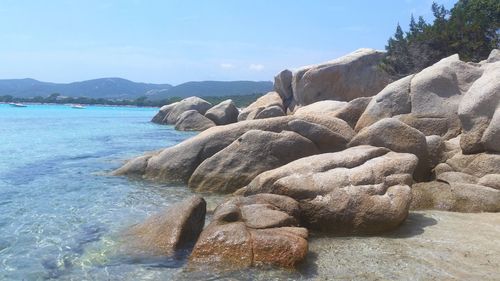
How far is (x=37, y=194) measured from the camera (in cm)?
1302

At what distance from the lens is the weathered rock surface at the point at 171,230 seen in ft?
26.5

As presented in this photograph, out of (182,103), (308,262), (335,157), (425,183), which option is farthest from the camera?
(182,103)

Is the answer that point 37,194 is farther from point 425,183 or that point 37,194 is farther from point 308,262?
point 425,183

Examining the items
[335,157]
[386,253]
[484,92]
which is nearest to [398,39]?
[484,92]

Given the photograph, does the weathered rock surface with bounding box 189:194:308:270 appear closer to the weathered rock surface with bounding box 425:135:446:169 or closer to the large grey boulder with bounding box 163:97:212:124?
the weathered rock surface with bounding box 425:135:446:169

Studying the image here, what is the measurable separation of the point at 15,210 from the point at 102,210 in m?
1.91

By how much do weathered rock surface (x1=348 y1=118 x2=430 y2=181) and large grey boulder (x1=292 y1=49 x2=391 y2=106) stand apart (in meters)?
18.6

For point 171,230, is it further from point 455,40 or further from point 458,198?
point 455,40

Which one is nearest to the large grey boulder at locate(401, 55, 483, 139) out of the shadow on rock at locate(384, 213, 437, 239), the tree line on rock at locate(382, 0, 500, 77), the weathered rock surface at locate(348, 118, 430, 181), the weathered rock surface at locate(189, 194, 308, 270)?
the weathered rock surface at locate(348, 118, 430, 181)

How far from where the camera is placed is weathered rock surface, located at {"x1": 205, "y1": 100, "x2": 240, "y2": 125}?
3747 cm

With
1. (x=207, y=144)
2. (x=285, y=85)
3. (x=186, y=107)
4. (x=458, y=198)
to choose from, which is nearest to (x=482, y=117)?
(x=458, y=198)

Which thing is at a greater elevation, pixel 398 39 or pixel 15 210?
pixel 398 39

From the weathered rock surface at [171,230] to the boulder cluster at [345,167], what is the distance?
18 centimetres

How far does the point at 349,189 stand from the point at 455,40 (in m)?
24.1
